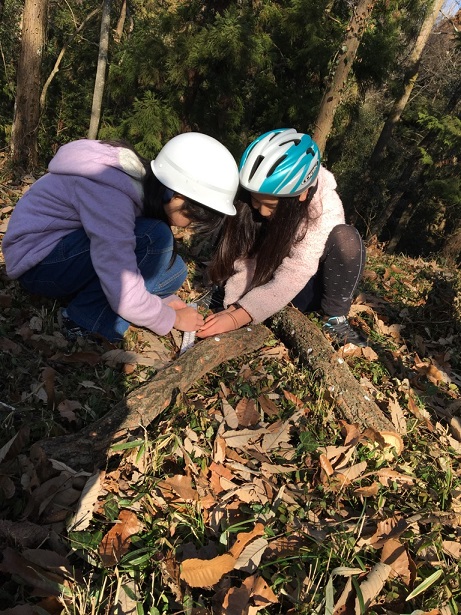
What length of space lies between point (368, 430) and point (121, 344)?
1.60 meters

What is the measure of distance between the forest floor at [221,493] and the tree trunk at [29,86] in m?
4.26

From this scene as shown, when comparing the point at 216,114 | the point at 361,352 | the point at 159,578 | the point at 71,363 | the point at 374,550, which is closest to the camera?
the point at 159,578

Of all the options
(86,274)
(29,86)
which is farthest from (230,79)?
(86,274)

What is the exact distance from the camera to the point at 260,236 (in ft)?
10.2

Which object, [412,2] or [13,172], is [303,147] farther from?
[412,2]

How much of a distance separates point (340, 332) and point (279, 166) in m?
1.45

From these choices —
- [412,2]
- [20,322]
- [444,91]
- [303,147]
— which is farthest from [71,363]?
[444,91]

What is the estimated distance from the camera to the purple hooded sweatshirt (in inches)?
93.2

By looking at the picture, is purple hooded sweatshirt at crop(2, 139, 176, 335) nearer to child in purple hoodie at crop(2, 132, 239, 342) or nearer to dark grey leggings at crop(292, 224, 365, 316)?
child in purple hoodie at crop(2, 132, 239, 342)

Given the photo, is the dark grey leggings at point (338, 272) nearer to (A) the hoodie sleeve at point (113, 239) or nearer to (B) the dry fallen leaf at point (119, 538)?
(A) the hoodie sleeve at point (113, 239)

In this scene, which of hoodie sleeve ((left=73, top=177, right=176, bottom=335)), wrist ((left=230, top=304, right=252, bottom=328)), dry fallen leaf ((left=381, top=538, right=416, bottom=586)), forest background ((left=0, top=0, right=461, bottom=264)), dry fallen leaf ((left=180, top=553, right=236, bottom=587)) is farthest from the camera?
forest background ((left=0, top=0, right=461, bottom=264))

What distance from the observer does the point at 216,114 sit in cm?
1038

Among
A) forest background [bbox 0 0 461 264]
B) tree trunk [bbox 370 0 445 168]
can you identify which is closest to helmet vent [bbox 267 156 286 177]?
forest background [bbox 0 0 461 264]

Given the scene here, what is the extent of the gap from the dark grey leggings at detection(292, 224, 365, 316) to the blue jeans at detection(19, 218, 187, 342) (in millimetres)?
1146
